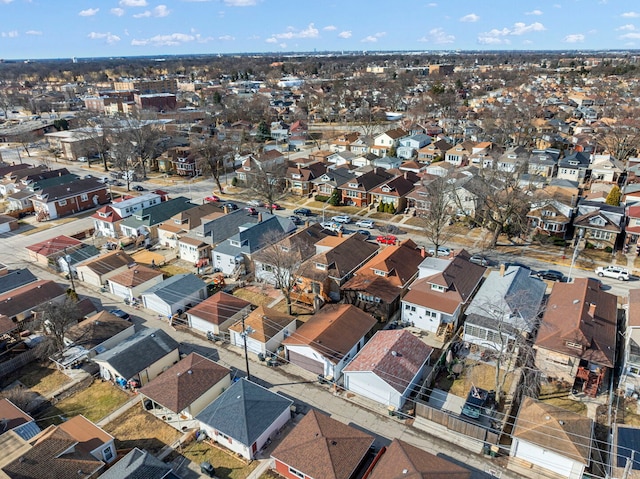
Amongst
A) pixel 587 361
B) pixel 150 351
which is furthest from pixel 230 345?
pixel 587 361

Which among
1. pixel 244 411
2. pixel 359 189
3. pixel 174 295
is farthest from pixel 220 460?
pixel 359 189

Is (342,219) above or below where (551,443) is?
above

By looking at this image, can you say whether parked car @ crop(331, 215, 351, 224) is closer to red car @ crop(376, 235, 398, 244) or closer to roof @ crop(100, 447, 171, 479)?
red car @ crop(376, 235, 398, 244)

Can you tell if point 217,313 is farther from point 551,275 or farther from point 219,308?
point 551,275

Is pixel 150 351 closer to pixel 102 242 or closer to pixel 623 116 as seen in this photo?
pixel 102 242

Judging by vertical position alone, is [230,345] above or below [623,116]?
below

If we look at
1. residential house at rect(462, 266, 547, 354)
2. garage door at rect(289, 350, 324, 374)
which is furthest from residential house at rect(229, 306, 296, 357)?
residential house at rect(462, 266, 547, 354)

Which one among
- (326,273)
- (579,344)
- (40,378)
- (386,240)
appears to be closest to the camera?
(579,344)
